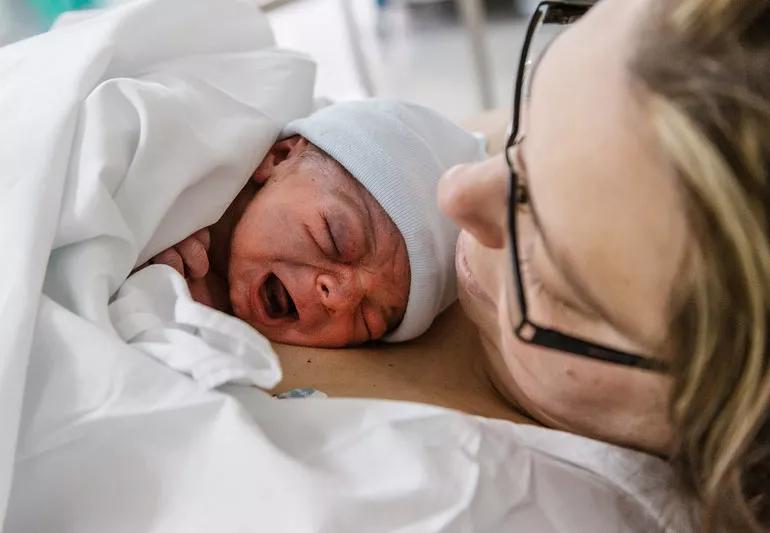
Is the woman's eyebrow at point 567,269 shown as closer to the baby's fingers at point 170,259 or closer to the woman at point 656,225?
the woman at point 656,225

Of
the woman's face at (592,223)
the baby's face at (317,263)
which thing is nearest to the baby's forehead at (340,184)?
the baby's face at (317,263)

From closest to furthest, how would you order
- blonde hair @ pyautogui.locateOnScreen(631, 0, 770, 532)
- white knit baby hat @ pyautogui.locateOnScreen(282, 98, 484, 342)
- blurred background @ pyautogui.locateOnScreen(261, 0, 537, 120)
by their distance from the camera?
blonde hair @ pyautogui.locateOnScreen(631, 0, 770, 532) < white knit baby hat @ pyautogui.locateOnScreen(282, 98, 484, 342) < blurred background @ pyautogui.locateOnScreen(261, 0, 537, 120)

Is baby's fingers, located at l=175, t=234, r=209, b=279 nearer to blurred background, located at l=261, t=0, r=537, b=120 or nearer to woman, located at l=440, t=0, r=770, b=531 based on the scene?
woman, located at l=440, t=0, r=770, b=531

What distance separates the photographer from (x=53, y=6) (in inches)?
54.8

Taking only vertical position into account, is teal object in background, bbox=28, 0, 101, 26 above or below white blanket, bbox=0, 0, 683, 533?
above

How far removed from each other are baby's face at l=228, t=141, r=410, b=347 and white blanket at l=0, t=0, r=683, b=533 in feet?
0.21

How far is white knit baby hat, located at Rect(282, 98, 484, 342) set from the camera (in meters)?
0.87

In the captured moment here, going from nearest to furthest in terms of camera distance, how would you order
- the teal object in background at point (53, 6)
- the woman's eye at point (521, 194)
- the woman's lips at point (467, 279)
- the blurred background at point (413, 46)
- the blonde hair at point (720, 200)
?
the blonde hair at point (720, 200) < the woman's eye at point (521, 194) < the woman's lips at point (467, 279) < the teal object in background at point (53, 6) < the blurred background at point (413, 46)

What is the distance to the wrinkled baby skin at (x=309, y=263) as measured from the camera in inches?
33.4

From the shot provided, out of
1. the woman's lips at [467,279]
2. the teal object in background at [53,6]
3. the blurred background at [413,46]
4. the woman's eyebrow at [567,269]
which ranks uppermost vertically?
the teal object in background at [53,6]

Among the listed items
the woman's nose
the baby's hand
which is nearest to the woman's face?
the woman's nose

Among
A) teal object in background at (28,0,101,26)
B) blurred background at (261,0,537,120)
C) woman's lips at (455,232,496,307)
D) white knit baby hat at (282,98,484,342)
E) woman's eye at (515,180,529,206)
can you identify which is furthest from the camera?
blurred background at (261,0,537,120)

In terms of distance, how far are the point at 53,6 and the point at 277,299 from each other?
837 mm

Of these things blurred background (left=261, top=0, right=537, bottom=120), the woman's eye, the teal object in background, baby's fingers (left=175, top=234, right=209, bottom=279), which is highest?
the teal object in background
